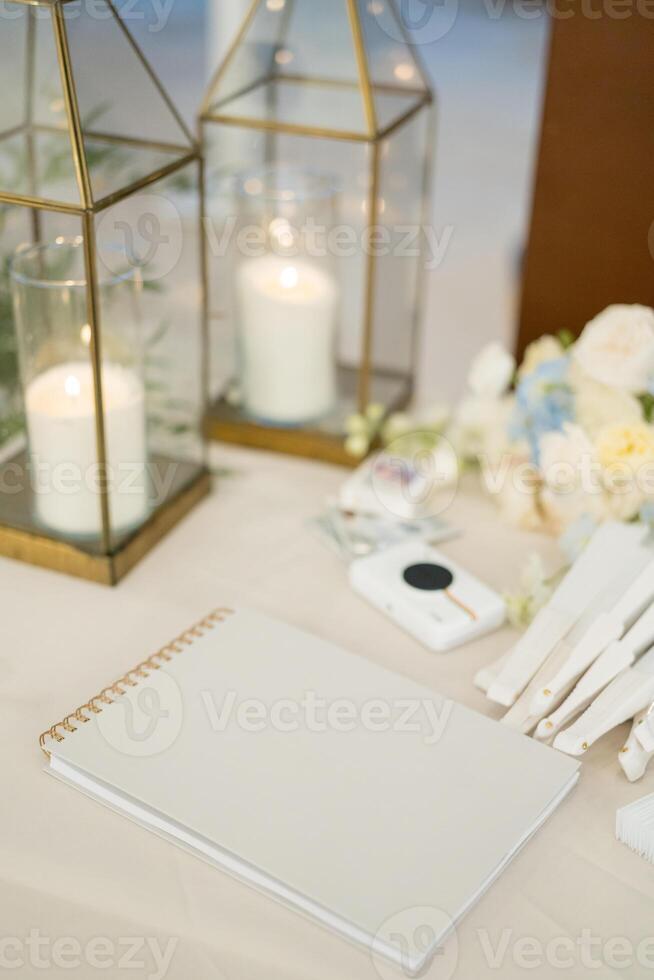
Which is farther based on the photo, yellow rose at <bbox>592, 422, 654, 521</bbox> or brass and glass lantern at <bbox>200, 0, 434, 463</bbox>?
brass and glass lantern at <bbox>200, 0, 434, 463</bbox>

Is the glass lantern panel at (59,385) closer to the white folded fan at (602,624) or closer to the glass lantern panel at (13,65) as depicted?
the glass lantern panel at (13,65)

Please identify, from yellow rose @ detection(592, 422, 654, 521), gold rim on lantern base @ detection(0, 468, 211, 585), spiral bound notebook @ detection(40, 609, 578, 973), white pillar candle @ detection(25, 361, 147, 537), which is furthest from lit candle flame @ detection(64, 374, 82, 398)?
yellow rose @ detection(592, 422, 654, 521)

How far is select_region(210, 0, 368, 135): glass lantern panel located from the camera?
107 cm

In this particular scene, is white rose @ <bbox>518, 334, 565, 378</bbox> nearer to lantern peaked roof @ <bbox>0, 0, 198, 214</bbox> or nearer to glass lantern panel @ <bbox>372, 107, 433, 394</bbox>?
glass lantern panel @ <bbox>372, 107, 433, 394</bbox>

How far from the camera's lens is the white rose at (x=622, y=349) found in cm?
96

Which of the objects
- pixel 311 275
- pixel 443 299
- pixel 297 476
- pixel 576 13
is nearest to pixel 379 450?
pixel 297 476

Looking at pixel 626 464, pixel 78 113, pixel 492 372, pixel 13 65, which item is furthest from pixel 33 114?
pixel 626 464

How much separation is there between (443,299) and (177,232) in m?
0.91

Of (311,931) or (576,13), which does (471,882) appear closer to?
(311,931)

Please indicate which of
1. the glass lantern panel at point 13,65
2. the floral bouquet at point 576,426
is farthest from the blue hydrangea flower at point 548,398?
the glass lantern panel at point 13,65

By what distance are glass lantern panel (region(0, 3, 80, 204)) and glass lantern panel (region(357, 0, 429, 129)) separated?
0.97 ft

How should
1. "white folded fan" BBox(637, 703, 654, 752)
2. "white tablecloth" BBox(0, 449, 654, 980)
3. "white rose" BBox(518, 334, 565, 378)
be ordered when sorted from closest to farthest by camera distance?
1. "white tablecloth" BBox(0, 449, 654, 980)
2. "white folded fan" BBox(637, 703, 654, 752)
3. "white rose" BBox(518, 334, 565, 378)

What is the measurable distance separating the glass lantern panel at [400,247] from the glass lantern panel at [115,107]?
8.5 inches

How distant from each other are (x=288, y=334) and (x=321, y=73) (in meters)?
0.25
